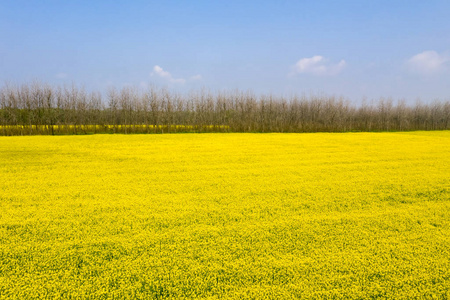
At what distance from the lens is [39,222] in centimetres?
538

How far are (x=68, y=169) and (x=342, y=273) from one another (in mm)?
10625

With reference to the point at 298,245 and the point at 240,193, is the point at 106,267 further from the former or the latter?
the point at 240,193

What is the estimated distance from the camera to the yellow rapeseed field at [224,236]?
3.46 m

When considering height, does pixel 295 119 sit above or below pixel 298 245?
above

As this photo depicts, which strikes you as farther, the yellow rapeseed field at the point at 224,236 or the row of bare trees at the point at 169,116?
the row of bare trees at the point at 169,116

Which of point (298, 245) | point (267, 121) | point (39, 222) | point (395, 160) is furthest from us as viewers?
point (267, 121)

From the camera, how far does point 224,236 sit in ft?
15.5

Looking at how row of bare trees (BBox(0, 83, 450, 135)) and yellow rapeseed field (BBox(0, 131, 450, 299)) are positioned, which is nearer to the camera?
yellow rapeseed field (BBox(0, 131, 450, 299))

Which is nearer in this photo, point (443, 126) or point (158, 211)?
point (158, 211)

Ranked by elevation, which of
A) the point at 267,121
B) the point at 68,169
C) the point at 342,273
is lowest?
the point at 342,273

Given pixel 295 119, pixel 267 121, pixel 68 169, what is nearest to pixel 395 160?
pixel 68 169

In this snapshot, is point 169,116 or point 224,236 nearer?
point 224,236

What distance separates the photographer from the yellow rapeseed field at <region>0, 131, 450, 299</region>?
3457 mm

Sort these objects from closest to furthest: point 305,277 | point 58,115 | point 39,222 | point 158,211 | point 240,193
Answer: point 305,277 → point 39,222 → point 158,211 → point 240,193 → point 58,115
